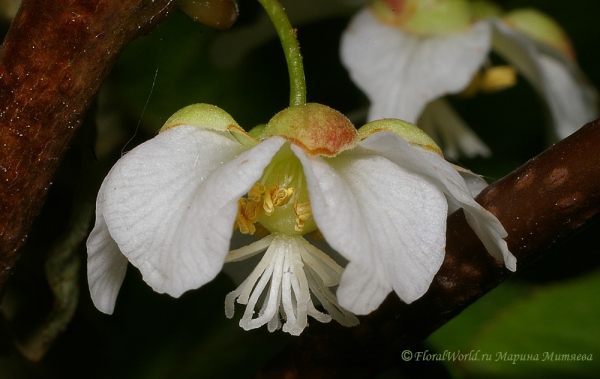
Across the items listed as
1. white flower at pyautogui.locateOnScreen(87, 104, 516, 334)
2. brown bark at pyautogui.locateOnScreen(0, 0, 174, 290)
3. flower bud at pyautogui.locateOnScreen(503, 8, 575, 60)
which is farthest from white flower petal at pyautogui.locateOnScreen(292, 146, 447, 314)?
flower bud at pyautogui.locateOnScreen(503, 8, 575, 60)

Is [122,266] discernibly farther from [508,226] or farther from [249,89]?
[249,89]

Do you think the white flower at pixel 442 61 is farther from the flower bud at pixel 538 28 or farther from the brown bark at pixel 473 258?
the brown bark at pixel 473 258

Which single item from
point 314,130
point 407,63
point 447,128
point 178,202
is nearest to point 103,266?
point 178,202

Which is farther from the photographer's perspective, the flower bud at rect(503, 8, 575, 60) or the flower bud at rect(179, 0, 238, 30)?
the flower bud at rect(503, 8, 575, 60)

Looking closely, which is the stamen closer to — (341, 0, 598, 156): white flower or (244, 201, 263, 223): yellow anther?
(244, 201, 263, 223): yellow anther

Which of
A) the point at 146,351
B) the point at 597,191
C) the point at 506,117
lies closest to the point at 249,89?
the point at 146,351
